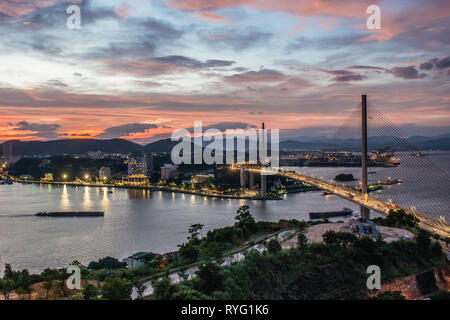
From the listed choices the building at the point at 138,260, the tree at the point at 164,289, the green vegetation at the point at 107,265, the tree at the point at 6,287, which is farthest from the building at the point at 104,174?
the tree at the point at 164,289

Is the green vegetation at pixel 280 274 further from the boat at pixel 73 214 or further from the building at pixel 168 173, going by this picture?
the building at pixel 168 173

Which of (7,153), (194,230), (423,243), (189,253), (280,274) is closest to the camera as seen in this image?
(280,274)

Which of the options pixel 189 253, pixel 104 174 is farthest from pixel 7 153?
pixel 189 253

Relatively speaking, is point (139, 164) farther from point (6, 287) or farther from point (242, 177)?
point (6, 287)
